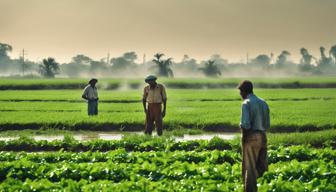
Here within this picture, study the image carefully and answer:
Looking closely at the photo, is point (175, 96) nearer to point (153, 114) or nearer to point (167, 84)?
point (167, 84)

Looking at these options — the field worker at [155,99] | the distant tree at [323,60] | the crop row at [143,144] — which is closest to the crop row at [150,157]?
the crop row at [143,144]

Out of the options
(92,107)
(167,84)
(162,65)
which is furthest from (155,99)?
(162,65)

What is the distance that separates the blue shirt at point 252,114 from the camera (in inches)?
342

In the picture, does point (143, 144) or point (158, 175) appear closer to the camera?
point (158, 175)

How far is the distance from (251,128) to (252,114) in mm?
231

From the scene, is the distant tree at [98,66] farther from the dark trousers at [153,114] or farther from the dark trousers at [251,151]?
the dark trousers at [251,151]

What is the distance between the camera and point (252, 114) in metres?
8.81

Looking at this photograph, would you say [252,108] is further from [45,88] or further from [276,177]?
[45,88]

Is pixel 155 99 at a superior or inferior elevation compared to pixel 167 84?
superior

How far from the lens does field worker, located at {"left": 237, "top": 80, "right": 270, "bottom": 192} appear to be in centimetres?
872

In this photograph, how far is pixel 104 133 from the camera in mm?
20391

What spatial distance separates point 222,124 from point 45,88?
1709 inches

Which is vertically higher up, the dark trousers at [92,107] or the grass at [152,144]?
the dark trousers at [92,107]

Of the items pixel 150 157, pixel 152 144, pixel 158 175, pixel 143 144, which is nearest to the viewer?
pixel 158 175
